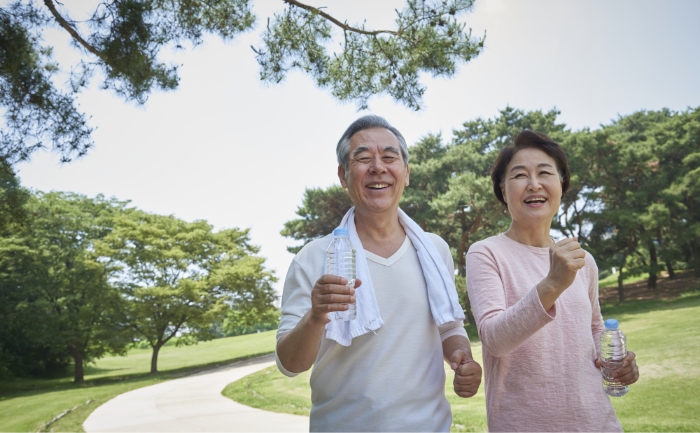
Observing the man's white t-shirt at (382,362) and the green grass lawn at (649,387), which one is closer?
the man's white t-shirt at (382,362)

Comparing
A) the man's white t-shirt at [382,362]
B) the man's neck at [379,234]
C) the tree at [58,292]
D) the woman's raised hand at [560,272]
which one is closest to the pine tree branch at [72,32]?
the man's neck at [379,234]

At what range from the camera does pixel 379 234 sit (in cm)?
206

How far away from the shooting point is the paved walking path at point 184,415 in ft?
26.3

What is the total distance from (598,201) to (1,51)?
22208 mm

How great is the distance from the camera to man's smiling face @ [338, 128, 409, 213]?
2.00 m

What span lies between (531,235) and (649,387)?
801cm

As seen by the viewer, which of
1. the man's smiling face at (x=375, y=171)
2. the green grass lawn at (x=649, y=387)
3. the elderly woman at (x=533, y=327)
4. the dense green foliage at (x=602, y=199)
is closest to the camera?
the elderly woman at (x=533, y=327)

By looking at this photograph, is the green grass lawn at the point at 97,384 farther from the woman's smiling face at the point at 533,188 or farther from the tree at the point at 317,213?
the woman's smiling face at the point at 533,188

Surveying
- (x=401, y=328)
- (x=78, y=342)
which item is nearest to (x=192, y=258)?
(x=78, y=342)

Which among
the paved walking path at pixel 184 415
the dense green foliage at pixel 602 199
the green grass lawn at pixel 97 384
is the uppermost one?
the dense green foliage at pixel 602 199

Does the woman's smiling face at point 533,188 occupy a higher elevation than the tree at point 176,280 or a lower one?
lower

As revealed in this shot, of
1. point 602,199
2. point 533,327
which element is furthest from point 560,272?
point 602,199

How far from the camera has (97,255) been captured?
68.6 feet

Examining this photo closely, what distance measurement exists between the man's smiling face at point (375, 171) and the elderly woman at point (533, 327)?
38cm
